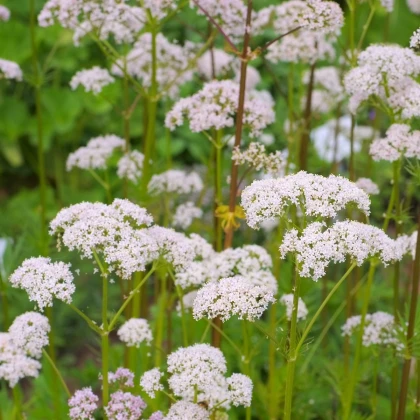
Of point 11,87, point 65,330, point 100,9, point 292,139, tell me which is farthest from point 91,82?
point 11,87

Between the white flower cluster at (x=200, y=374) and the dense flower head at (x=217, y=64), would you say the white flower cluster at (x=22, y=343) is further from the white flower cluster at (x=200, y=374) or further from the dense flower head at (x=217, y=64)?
the dense flower head at (x=217, y=64)

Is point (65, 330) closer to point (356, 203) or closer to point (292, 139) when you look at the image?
point (292, 139)

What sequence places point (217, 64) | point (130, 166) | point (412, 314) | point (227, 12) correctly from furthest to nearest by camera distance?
point (217, 64)
point (130, 166)
point (227, 12)
point (412, 314)

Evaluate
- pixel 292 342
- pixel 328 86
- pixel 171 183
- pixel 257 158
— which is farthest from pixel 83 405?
pixel 328 86

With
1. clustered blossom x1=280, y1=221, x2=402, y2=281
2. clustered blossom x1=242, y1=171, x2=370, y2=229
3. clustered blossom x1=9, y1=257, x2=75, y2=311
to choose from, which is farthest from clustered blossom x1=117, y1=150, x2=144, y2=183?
clustered blossom x1=280, y1=221, x2=402, y2=281

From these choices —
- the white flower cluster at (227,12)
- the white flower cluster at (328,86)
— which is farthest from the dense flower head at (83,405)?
the white flower cluster at (328,86)

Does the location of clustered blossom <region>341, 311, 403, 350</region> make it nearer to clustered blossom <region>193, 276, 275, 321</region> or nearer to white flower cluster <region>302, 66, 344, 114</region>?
clustered blossom <region>193, 276, 275, 321</region>

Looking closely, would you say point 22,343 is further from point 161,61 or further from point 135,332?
point 161,61
